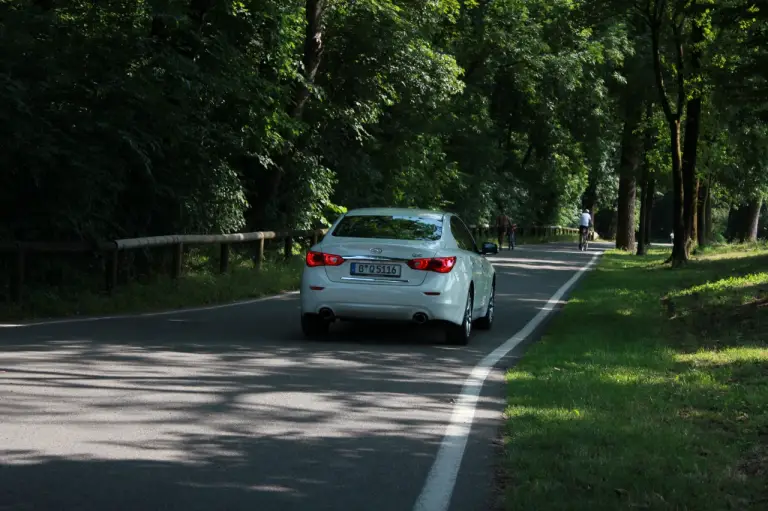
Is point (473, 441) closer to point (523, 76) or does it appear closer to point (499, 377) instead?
point (499, 377)

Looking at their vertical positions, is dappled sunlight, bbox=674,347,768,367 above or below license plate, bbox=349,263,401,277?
Result: below

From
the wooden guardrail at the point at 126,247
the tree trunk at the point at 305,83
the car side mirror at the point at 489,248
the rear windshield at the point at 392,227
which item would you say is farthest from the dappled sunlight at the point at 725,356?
the tree trunk at the point at 305,83

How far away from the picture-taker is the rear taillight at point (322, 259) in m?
12.9

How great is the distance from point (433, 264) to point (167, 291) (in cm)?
602

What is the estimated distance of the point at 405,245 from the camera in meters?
12.9

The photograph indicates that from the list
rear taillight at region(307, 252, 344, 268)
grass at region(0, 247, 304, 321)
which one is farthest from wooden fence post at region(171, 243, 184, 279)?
rear taillight at region(307, 252, 344, 268)

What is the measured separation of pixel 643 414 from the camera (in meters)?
8.42

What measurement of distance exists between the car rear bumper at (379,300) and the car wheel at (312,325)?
27cm

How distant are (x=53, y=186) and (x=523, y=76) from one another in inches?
1367

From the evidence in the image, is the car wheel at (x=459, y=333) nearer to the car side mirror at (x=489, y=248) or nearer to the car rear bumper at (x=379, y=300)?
the car rear bumper at (x=379, y=300)

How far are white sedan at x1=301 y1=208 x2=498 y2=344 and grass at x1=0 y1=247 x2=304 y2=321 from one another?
3.73 m

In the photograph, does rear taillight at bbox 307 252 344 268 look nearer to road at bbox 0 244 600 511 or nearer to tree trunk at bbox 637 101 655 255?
road at bbox 0 244 600 511

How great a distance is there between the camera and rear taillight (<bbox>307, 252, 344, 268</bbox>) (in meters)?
12.9

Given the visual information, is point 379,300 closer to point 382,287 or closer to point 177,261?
point 382,287
